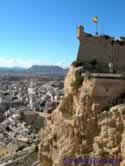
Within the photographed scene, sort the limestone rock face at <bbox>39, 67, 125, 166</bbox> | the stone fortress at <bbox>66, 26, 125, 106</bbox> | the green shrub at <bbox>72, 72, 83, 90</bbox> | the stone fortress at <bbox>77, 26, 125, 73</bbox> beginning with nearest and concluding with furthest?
the limestone rock face at <bbox>39, 67, 125, 166</bbox> < the green shrub at <bbox>72, 72, 83, 90</bbox> < the stone fortress at <bbox>66, 26, 125, 106</bbox> < the stone fortress at <bbox>77, 26, 125, 73</bbox>

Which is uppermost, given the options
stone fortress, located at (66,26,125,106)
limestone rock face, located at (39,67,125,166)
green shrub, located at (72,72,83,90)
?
stone fortress, located at (66,26,125,106)

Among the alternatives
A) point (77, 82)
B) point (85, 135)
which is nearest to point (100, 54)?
point (77, 82)

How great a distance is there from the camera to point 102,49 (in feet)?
59.0

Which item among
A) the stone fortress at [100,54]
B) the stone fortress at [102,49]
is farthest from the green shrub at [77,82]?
the stone fortress at [102,49]

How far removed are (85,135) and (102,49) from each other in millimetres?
5919

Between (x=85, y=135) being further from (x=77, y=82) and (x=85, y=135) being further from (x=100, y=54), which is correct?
(x=100, y=54)

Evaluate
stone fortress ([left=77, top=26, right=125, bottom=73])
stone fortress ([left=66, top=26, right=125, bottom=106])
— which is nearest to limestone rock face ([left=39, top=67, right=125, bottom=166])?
stone fortress ([left=66, top=26, right=125, bottom=106])

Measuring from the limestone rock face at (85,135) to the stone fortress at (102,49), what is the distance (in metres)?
2.80

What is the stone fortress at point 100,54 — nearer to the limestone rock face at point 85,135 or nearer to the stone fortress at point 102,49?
the stone fortress at point 102,49

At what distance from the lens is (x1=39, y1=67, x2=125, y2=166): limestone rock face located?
42.4 ft

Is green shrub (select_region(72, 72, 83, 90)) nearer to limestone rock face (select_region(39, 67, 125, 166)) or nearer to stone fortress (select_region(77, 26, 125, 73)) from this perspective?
limestone rock face (select_region(39, 67, 125, 166))

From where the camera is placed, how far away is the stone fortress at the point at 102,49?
17.8 m

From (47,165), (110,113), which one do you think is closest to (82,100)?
(110,113)

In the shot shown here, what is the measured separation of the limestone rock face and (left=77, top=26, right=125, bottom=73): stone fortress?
2.80 metres
